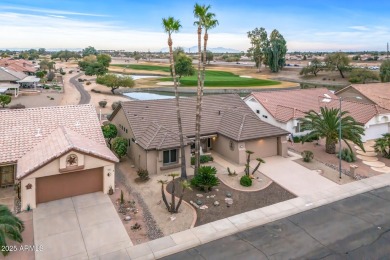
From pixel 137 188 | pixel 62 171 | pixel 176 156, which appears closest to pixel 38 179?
pixel 62 171

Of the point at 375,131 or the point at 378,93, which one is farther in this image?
the point at 378,93

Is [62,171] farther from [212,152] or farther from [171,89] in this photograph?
[171,89]

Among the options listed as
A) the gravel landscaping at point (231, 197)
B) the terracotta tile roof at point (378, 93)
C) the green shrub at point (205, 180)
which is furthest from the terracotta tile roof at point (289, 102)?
the green shrub at point (205, 180)

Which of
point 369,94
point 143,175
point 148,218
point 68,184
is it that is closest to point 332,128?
point 143,175

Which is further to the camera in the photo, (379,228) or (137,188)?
(137,188)

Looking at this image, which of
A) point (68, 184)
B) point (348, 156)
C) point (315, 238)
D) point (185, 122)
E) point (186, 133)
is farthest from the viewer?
point (185, 122)

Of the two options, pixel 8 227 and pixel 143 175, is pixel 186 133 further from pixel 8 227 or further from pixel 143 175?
pixel 8 227

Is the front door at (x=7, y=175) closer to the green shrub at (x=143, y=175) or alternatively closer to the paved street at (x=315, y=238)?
the green shrub at (x=143, y=175)
